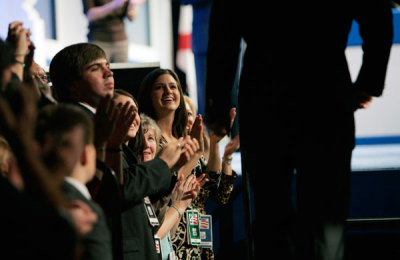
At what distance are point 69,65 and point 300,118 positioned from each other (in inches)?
37.7

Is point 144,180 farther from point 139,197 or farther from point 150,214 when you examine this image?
point 150,214

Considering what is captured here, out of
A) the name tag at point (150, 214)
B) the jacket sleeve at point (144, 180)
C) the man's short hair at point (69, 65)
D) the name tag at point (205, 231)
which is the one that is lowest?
the name tag at point (205, 231)

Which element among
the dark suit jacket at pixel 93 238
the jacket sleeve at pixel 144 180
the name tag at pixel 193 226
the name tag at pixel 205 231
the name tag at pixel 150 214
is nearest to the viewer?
the dark suit jacket at pixel 93 238

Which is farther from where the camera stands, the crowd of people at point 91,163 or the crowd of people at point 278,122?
the crowd of people at point 278,122

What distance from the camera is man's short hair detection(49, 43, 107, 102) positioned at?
Result: 2289 mm

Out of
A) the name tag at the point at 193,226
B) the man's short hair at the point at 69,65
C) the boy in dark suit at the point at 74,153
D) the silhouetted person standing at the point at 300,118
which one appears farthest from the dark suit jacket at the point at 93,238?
the name tag at the point at 193,226

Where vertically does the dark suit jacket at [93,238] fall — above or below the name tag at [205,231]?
above

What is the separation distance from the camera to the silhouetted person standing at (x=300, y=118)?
1.75 meters

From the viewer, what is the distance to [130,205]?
2.02 m

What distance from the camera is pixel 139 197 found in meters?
2.02

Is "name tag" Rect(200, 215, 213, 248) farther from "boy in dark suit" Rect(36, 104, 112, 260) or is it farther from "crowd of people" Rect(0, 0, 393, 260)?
"boy in dark suit" Rect(36, 104, 112, 260)

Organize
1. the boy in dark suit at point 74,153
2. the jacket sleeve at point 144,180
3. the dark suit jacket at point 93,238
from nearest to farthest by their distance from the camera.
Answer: the boy in dark suit at point 74,153, the dark suit jacket at point 93,238, the jacket sleeve at point 144,180

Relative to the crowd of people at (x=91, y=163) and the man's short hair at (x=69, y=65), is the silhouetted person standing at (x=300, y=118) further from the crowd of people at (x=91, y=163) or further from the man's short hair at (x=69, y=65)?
the man's short hair at (x=69, y=65)

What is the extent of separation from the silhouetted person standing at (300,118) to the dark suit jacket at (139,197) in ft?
1.18
